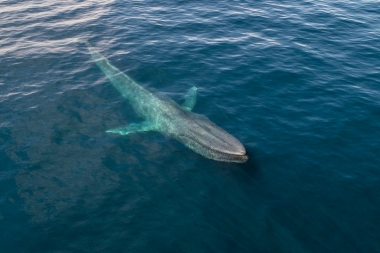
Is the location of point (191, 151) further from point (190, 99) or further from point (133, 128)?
point (190, 99)

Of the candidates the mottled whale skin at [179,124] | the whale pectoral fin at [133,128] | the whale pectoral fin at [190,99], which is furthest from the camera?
the whale pectoral fin at [190,99]

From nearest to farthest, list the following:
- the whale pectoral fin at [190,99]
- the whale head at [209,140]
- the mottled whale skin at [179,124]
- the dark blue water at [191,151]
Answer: the dark blue water at [191,151] → the whale head at [209,140] → the mottled whale skin at [179,124] → the whale pectoral fin at [190,99]

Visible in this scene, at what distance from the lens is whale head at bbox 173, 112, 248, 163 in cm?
2150

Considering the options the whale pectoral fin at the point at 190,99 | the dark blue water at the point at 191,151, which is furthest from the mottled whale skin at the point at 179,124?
the dark blue water at the point at 191,151

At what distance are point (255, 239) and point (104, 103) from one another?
1752cm

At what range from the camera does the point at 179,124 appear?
969 inches

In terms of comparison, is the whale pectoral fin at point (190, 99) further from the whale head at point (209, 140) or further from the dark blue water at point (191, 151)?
the whale head at point (209, 140)

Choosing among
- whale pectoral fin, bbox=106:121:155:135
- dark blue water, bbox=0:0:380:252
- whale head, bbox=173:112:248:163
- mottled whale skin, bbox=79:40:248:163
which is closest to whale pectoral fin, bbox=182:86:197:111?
mottled whale skin, bbox=79:40:248:163

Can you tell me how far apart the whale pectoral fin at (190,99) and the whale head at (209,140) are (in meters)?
2.06

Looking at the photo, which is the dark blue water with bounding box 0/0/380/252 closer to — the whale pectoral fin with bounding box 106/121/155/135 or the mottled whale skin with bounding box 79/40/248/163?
the whale pectoral fin with bounding box 106/121/155/135

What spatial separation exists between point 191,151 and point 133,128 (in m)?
5.25

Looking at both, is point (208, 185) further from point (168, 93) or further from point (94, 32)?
point (94, 32)

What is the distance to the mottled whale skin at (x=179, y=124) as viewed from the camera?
859 inches

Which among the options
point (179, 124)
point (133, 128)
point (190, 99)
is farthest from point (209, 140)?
point (190, 99)
